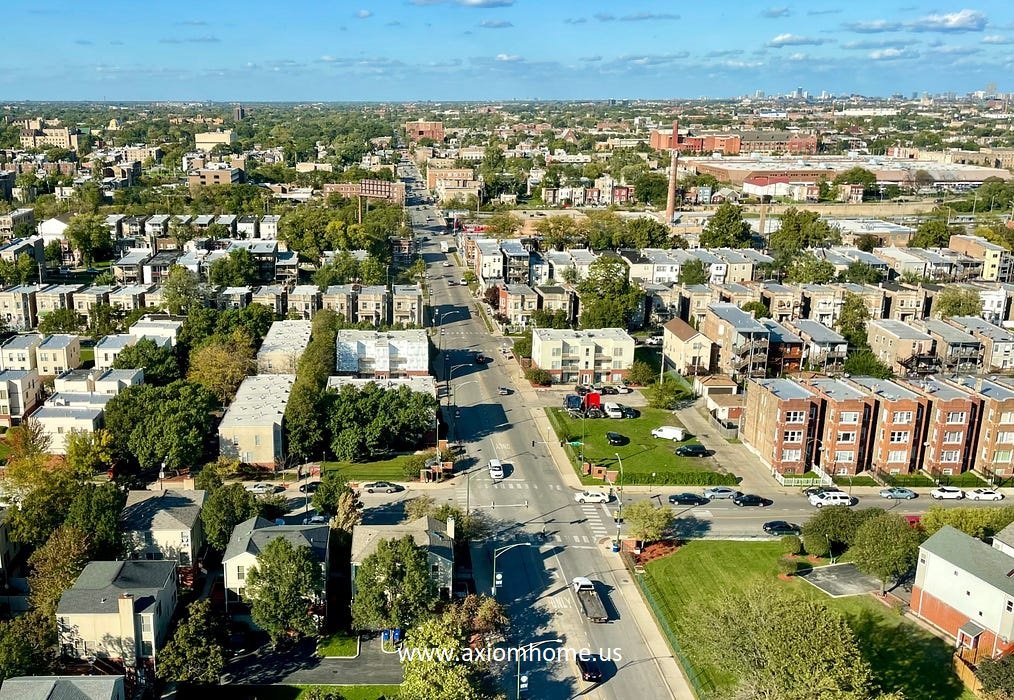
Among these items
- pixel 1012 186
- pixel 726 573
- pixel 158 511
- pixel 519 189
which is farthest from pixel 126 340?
pixel 1012 186

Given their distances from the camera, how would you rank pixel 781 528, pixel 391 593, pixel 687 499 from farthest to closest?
pixel 687 499
pixel 781 528
pixel 391 593

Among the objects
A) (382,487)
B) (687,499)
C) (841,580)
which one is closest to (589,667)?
(841,580)

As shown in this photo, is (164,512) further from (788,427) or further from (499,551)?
(788,427)

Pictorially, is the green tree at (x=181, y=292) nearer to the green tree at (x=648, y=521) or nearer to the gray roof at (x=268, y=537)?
the gray roof at (x=268, y=537)

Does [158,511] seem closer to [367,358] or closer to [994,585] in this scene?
[367,358]

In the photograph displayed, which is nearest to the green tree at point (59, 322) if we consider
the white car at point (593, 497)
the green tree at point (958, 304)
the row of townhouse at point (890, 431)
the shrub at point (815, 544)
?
the white car at point (593, 497)
